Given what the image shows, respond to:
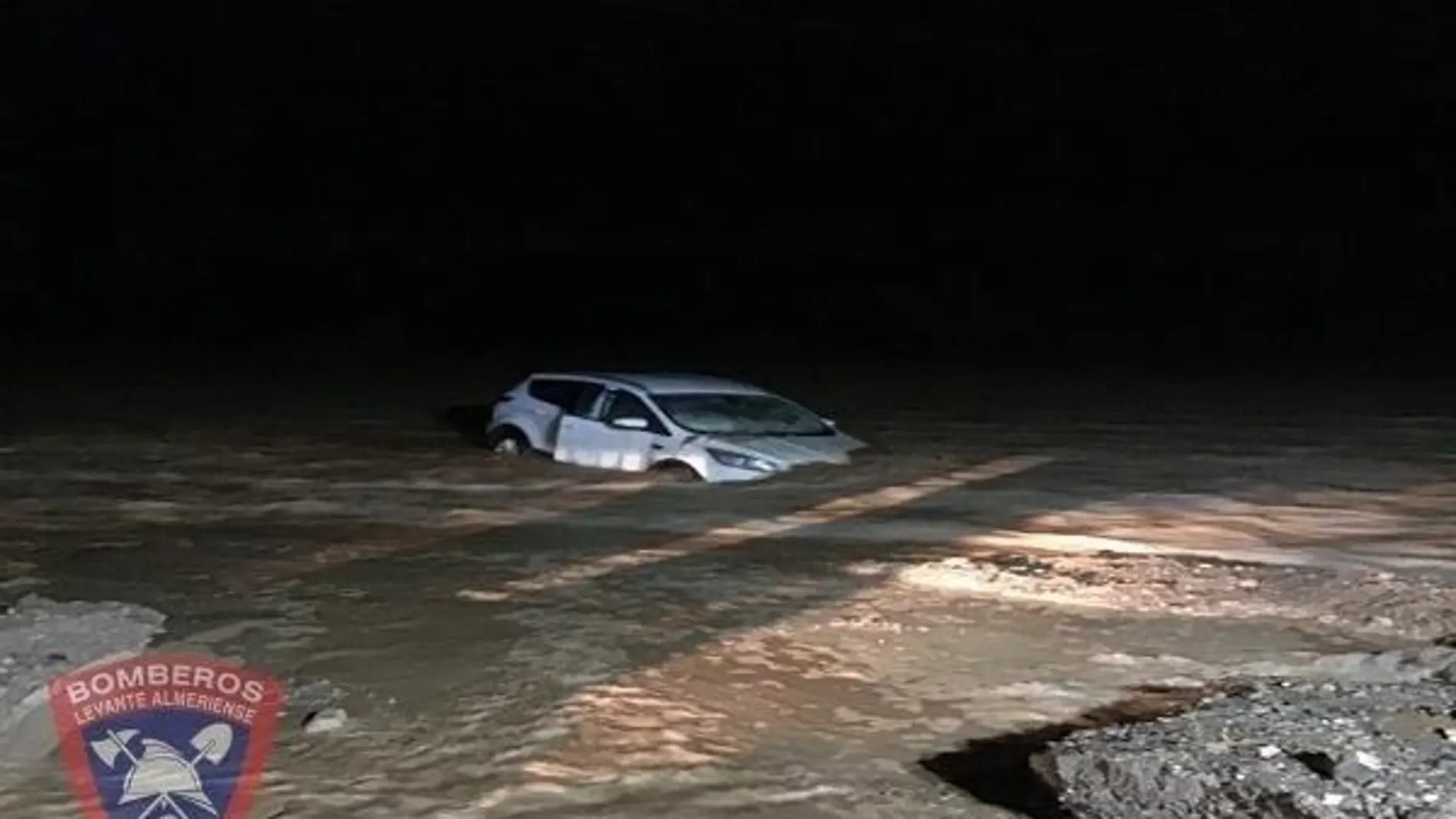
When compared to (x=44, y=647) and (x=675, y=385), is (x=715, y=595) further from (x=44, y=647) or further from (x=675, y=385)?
(x=675, y=385)

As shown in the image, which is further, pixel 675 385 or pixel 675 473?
pixel 675 385

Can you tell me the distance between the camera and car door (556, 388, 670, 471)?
18.9 meters

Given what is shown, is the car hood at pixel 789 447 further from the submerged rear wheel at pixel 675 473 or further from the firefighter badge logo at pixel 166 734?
the firefighter badge logo at pixel 166 734

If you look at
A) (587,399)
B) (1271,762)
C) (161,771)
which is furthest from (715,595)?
(587,399)

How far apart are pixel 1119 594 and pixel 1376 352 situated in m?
38.8

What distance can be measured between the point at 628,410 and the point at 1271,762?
12242mm

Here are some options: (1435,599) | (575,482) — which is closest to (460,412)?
(575,482)

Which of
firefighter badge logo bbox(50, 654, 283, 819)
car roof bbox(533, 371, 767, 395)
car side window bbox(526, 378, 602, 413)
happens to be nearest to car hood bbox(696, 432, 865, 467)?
car roof bbox(533, 371, 767, 395)

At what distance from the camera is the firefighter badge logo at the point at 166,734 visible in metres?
7.59

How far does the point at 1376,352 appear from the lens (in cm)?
4850

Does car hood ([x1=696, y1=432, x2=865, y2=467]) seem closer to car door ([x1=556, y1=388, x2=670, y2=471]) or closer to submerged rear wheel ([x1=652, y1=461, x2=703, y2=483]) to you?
submerged rear wheel ([x1=652, y1=461, x2=703, y2=483])

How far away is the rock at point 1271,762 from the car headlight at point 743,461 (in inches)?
364

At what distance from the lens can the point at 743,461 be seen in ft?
59.4

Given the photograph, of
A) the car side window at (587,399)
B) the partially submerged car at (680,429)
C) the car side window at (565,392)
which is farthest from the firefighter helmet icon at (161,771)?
the car side window at (565,392)
